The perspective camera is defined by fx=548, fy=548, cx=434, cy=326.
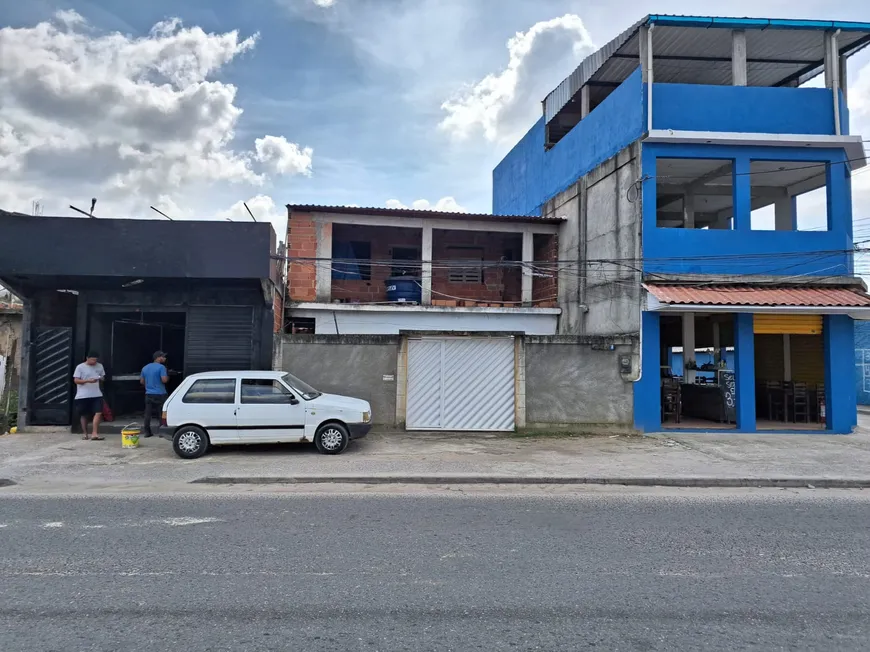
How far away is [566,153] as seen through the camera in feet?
56.7

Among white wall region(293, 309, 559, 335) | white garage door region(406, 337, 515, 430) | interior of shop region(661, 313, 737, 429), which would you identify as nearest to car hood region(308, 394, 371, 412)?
white garage door region(406, 337, 515, 430)

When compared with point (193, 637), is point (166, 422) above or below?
above

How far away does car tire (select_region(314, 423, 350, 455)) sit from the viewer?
9492 mm

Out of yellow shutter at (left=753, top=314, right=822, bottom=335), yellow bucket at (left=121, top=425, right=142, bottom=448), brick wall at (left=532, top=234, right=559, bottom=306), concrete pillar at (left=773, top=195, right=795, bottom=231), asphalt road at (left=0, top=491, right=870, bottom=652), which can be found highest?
concrete pillar at (left=773, top=195, right=795, bottom=231)

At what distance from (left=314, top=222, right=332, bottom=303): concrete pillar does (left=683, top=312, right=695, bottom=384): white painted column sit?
991 centimetres

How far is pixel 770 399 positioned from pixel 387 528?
1315cm

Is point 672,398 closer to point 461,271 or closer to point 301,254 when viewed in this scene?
point 461,271

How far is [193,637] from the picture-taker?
341 cm

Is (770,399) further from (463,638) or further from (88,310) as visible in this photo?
(88,310)

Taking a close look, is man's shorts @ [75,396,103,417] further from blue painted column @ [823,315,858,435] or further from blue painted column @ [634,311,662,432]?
blue painted column @ [823,315,858,435]

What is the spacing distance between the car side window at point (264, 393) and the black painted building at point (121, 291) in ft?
Result: 8.91

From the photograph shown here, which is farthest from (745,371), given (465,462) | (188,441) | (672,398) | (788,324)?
(188,441)

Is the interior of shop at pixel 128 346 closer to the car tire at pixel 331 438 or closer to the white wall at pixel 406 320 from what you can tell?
the white wall at pixel 406 320

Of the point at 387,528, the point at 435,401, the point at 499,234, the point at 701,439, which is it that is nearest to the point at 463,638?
the point at 387,528
